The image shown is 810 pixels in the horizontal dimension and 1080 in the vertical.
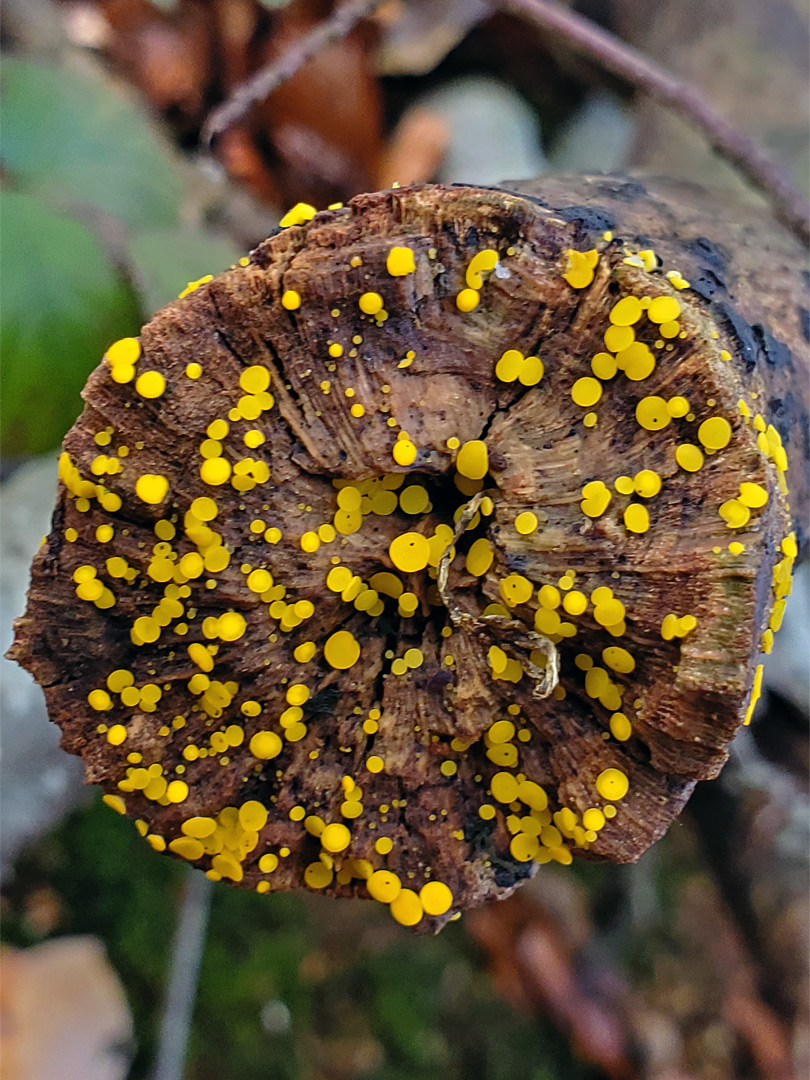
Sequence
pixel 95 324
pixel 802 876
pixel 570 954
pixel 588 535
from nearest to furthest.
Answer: pixel 588 535 < pixel 95 324 < pixel 802 876 < pixel 570 954

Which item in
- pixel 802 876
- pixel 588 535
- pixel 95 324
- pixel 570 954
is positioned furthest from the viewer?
pixel 570 954

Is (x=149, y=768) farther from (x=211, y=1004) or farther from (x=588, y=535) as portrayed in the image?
(x=211, y=1004)

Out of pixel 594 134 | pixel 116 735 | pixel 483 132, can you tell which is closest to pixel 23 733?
pixel 116 735

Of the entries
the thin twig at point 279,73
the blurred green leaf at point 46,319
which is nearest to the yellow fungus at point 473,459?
the thin twig at point 279,73

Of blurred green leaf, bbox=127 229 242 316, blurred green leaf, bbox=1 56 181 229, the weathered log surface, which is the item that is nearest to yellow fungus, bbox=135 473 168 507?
the weathered log surface

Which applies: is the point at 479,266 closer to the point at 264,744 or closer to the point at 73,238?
the point at 264,744

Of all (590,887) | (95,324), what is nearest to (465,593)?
(95,324)
